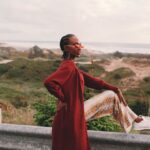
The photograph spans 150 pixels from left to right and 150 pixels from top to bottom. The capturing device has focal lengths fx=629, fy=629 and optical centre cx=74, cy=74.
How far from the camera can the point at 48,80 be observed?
6.48 m

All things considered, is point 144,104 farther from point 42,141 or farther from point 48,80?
point 48,80

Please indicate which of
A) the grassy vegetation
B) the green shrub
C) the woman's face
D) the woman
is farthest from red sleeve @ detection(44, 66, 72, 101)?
the green shrub

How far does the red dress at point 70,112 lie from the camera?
659 centimetres

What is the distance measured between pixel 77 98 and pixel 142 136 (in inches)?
35.1

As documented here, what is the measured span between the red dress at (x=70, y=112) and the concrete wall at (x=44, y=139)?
0.47 m

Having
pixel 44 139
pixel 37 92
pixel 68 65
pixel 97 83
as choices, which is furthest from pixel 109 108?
pixel 37 92

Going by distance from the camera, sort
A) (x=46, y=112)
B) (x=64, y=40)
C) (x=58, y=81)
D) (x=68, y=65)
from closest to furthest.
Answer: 1. (x=58, y=81)
2. (x=68, y=65)
3. (x=64, y=40)
4. (x=46, y=112)

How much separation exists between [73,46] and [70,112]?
70 cm

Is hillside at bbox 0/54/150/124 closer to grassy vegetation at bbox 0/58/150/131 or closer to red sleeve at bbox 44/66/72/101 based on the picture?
grassy vegetation at bbox 0/58/150/131

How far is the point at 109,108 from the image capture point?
6.80 meters

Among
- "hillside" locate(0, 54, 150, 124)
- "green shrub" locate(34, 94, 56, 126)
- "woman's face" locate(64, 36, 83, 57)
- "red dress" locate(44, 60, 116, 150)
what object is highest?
"woman's face" locate(64, 36, 83, 57)

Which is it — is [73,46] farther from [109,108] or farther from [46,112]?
[46,112]

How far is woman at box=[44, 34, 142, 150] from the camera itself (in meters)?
6.59

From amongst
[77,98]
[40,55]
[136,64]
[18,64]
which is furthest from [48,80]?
[40,55]
